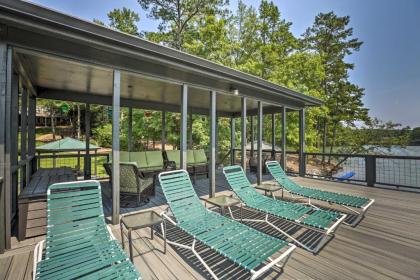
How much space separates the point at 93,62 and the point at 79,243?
2.61m

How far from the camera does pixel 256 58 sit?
16406mm

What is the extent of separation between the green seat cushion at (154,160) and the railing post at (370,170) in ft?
21.3

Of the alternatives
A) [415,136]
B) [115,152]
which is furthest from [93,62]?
[415,136]

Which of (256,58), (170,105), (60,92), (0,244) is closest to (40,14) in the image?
(0,244)

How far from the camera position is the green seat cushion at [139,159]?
6831 mm

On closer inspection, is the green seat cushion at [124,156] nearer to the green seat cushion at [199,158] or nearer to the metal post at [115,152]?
the green seat cushion at [199,158]

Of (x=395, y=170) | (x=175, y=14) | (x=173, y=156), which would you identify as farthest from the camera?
(x=175, y=14)

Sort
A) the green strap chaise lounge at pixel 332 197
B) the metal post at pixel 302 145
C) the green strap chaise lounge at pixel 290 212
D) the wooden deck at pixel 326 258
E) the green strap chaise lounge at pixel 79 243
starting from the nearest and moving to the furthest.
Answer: the green strap chaise lounge at pixel 79 243
the wooden deck at pixel 326 258
the green strap chaise lounge at pixel 290 212
the green strap chaise lounge at pixel 332 197
the metal post at pixel 302 145

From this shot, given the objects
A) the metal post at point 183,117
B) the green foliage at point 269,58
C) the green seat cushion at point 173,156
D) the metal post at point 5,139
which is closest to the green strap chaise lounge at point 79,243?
the metal post at point 5,139

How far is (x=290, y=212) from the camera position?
3322 millimetres

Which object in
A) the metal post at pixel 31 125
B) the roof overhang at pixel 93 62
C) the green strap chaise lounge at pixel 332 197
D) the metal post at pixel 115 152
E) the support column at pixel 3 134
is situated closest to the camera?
the support column at pixel 3 134

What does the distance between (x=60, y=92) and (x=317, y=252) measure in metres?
7.25

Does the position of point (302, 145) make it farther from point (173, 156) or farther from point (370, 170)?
point (173, 156)

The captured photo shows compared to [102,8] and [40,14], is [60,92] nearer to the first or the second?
[40,14]
